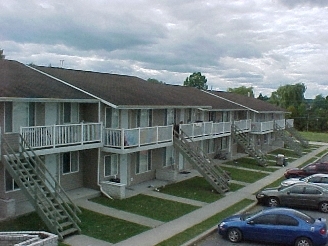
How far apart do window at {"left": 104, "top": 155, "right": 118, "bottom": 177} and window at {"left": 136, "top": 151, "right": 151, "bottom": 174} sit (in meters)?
2.05

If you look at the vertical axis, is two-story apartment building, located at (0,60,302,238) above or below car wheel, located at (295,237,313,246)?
above

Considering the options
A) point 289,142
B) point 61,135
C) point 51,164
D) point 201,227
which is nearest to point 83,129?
point 61,135

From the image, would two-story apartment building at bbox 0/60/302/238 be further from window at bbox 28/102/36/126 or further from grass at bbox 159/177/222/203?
grass at bbox 159/177/222/203

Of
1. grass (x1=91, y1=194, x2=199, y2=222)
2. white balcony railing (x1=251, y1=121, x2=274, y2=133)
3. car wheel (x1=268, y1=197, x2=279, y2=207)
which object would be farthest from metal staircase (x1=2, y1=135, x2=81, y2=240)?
white balcony railing (x1=251, y1=121, x2=274, y2=133)

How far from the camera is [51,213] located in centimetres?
1476

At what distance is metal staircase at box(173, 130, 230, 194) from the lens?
23.7 meters

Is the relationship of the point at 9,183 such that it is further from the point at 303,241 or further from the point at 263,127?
the point at 263,127

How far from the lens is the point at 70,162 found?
2097 cm

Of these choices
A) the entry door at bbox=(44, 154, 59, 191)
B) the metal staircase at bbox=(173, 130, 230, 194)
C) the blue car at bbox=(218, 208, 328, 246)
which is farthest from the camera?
the metal staircase at bbox=(173, 130, 230, 194)

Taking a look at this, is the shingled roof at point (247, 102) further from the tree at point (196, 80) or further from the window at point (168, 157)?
the tree at point (196, 80)

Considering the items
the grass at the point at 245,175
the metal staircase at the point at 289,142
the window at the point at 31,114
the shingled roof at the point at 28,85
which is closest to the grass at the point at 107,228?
the window at the point at 31,114

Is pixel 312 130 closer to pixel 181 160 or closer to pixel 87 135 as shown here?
pixel 181 160

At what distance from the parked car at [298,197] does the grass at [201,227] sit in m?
1.08

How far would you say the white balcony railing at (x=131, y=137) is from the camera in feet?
67.6
